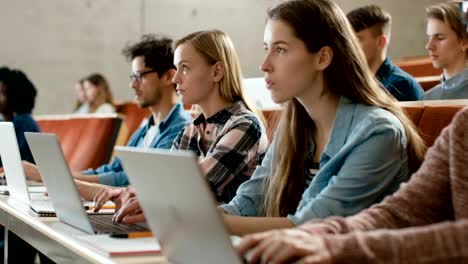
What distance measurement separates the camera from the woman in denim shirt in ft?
5.06

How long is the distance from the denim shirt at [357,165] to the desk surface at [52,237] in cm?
42

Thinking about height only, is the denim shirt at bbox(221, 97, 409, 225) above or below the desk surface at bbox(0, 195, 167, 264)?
above

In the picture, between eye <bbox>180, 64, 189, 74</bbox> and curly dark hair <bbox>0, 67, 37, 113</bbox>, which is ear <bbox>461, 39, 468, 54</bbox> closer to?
eye <bbox>180, 64, 189, 74</bbox>

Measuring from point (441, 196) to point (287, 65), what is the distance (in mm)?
598

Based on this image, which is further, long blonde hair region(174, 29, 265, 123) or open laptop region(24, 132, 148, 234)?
long blonde hair region(174, 29, 265, 123)

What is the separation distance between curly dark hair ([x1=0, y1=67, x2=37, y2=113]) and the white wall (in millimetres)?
4547

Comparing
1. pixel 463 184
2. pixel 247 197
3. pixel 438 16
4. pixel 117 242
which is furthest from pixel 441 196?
pixel 438 16

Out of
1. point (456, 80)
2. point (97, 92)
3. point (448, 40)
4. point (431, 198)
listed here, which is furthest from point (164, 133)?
point (97, 92)

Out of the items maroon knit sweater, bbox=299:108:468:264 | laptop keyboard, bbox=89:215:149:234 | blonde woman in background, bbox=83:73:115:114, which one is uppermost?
maroon knit sweater, bbox=299:108:468:264

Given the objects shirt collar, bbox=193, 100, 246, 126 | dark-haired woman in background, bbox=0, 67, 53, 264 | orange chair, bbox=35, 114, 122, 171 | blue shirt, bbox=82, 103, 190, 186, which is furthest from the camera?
orange chair, bbox=35, 114, 122, 171

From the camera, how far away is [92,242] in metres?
1.37

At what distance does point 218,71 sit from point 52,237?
1114mm

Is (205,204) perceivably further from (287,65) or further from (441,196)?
(287,65)


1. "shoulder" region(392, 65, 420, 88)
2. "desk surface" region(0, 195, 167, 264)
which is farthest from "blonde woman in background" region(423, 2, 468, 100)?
"desk surface" region(0, 195, 167, 264)
